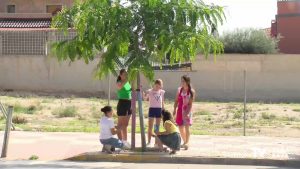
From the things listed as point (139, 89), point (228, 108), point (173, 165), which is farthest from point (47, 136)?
point (228, 108)

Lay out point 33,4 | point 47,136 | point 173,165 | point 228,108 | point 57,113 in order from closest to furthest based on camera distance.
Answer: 1. point 173,165
2. point 47,136
3. point 57,113
4. point 228,108
5. point 33,4

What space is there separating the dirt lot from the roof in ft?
19.1

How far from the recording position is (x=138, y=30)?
42.8 ft

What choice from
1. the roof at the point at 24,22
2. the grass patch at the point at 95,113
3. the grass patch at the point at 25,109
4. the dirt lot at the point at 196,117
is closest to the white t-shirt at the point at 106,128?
the dirt lot at the point at 196,117

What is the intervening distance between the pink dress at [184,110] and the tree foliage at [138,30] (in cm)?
107

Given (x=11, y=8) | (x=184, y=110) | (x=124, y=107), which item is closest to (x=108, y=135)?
(x=124, y=107)

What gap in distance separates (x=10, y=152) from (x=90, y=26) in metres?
3.35

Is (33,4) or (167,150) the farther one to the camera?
(33,4)

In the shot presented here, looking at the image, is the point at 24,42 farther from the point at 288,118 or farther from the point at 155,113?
the point at 155,113

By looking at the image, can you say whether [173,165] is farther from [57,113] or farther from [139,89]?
[57,113]

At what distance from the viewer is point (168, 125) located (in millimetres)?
13203

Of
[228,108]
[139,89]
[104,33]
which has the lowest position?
[228,108]

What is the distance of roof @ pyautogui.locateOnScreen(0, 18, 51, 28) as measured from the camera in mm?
38062

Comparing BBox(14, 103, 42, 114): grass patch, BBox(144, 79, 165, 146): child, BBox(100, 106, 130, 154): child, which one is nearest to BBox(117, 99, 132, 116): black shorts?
BBox(144, 79, 165, 146): child
